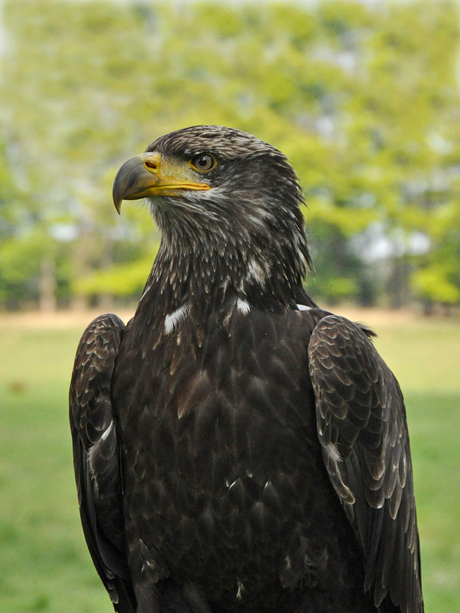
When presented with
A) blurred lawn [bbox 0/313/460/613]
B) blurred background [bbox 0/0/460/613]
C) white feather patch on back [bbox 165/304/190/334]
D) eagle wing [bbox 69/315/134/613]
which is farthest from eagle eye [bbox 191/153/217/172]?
blurred background [bbox 0/0/460/613]

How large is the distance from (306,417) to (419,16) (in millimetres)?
31547

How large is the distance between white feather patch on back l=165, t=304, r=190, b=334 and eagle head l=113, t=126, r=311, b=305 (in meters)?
0.15

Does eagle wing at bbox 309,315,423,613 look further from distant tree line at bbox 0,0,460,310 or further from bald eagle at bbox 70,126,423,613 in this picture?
distant tree line at bbox 0,0,460,310

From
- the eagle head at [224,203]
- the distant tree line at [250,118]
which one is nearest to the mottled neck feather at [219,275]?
the eagle head at [224,203]

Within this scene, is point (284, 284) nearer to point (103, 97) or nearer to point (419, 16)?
point (103, 97)

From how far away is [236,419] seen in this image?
9.68 feet

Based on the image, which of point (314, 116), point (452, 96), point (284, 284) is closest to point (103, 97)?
point (314, 116)

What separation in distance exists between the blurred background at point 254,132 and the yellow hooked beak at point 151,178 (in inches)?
471

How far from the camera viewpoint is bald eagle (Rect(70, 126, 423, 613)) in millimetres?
2979

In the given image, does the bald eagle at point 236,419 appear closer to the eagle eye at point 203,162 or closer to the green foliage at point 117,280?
the eagle eye at point 203,162

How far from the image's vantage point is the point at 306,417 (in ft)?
9.93

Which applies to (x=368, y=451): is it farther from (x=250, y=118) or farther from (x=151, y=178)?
(x=250, y=118)

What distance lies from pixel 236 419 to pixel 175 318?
526mm

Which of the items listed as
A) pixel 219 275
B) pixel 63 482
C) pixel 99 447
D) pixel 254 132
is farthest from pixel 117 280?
pixel 219 275
